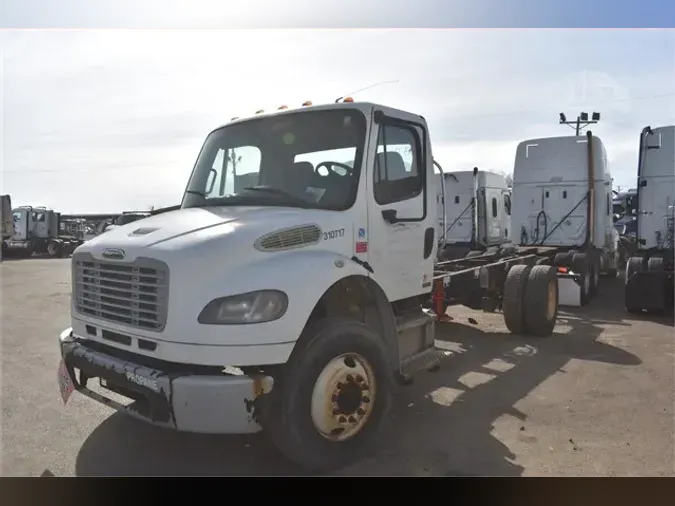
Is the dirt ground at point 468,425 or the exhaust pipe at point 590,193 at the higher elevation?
the exhaust pipe at point 590,193

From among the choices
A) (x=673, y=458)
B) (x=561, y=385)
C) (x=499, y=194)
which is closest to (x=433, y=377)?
(x=561, y=385)

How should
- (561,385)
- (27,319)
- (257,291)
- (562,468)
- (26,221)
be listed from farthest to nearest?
(26,221) → (27,319) → (561,385) → (562,468) → (257,291)

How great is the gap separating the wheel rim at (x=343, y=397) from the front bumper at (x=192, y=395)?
449 mm

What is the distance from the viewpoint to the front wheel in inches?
149

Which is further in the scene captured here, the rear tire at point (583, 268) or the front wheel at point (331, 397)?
the rear tire at point (583, 268)

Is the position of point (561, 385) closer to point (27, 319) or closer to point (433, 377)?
point (433, 377)

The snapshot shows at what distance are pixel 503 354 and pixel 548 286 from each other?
1.58m

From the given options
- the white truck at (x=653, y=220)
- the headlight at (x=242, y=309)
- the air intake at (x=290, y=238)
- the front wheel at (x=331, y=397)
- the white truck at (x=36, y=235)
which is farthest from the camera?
the white truck at (x=36, y=235)

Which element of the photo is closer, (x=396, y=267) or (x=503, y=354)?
(x=396, y=267)

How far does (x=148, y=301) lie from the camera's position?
12.5 feet

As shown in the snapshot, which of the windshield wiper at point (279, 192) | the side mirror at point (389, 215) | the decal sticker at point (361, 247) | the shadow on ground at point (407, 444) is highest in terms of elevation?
the windshield wiper at point (279, 192)

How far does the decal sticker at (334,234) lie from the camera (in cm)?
428

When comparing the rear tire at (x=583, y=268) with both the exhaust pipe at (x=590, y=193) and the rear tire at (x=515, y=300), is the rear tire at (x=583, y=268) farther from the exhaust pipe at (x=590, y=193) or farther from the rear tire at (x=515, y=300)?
the rear tire at (x=515, y=300)

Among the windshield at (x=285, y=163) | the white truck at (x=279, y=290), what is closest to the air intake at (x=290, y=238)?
the white truck at (x=279, y=290)
